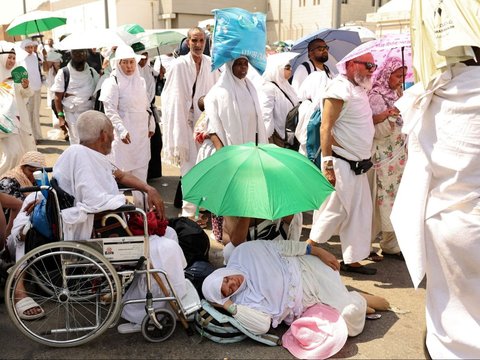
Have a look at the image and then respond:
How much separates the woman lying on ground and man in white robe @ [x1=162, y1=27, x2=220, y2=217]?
2.38 m

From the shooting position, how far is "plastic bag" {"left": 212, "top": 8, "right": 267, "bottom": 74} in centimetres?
481

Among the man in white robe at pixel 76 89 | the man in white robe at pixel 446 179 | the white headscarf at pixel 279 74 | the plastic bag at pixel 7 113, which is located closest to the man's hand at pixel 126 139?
the plastic bag at pixel 7 113

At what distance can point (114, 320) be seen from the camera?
335 cm

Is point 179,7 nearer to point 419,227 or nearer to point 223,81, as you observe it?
point 223,81

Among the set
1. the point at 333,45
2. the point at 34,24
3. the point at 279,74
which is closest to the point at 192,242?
the point at 279,74

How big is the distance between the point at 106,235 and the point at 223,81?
7.22 ft

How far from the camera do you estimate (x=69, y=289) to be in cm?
349

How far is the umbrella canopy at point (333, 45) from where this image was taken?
23.6 feet

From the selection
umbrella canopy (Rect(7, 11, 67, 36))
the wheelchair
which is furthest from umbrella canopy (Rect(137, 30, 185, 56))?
the wheelchair

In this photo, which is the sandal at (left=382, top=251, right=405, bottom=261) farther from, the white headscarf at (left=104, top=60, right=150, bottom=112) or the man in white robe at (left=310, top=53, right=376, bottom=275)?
the white headscarf at (left=104, top=60, right=150, bottom=112)

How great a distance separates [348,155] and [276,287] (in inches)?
56.7

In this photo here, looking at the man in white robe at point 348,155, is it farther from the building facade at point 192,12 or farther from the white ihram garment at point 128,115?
the building facade at point 192,12

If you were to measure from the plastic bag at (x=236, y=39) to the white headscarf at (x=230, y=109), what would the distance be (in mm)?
202

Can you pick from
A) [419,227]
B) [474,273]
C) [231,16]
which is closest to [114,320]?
[419,227]
